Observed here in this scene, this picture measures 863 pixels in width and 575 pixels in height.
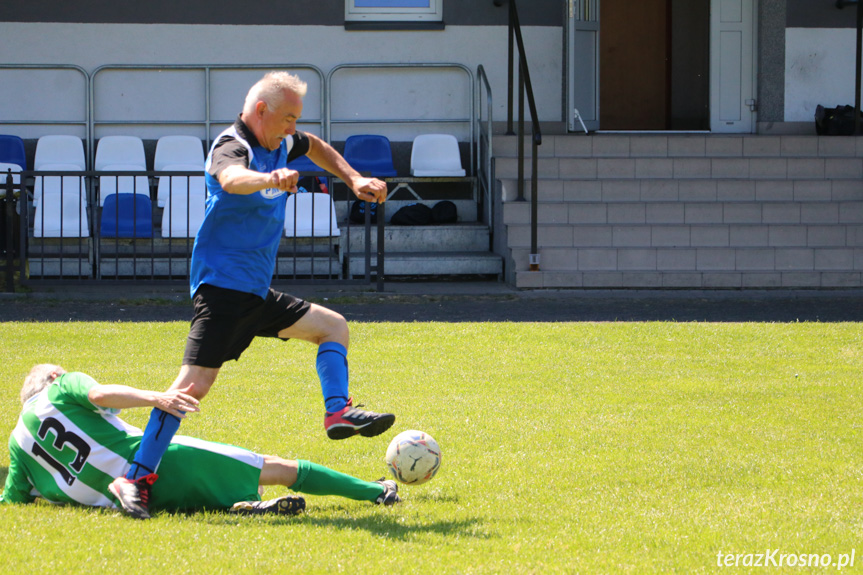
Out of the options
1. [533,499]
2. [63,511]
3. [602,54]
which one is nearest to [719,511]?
[533,499]

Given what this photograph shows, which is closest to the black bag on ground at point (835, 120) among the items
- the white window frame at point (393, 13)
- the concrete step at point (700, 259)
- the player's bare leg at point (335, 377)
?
the concrete step at point (700, 259)

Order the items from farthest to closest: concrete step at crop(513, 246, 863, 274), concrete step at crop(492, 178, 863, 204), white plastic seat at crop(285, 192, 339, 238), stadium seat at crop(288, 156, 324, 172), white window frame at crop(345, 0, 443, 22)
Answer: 1. white window frame at crop(345, 0, 443, 22)
2. concrete step at crop(492, 178, 863, 204)
3. stadium seat at crop(288, 156, 324, 172)
4. white plastic seat at crop(285, 192, 339, 238)
5. concrete step at crop(513, 246, 863, 274)

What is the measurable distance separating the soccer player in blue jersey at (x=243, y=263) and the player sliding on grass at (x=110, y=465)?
14 cm

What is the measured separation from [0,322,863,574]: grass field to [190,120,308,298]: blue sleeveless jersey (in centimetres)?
102

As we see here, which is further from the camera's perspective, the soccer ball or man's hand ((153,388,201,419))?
the soccer ball

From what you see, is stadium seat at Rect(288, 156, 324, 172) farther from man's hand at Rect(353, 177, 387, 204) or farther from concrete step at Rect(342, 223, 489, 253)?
man's hand at Rect(353, 177, 387, 204)

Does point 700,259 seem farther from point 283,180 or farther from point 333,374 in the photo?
point 283,180

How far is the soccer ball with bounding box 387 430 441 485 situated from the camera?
4477mm

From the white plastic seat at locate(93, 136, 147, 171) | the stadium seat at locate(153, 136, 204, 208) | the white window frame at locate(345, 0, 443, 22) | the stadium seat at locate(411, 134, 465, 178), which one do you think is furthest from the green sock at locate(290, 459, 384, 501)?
the white window frame at locate(345, 0, 443, 22)

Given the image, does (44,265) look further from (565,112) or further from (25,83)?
(565,112)

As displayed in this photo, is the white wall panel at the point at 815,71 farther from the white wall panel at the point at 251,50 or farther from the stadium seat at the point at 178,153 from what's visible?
the stadium seat at the point at 178,153

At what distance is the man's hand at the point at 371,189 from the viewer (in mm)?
4297

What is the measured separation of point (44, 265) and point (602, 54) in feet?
34.9

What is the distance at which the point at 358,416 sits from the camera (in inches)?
174
